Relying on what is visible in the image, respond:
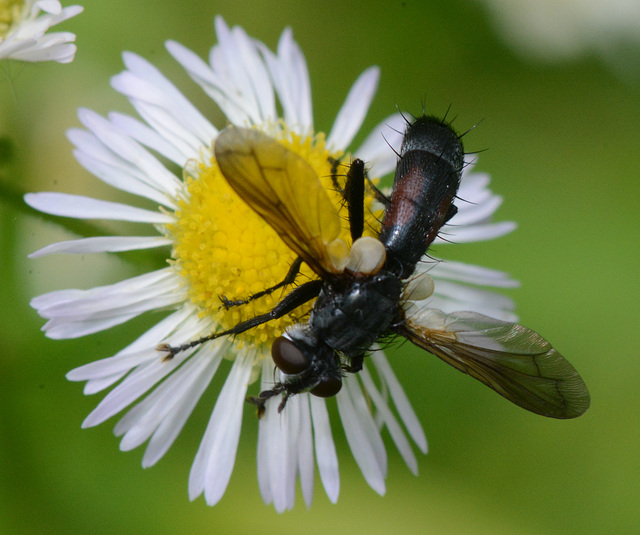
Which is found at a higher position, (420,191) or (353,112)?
(353,112)

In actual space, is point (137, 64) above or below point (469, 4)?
below

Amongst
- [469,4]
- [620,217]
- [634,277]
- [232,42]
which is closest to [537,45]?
[469,4]

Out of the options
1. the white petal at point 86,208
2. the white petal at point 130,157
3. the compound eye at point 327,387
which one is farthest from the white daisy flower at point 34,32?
the compound eye at point 327,387

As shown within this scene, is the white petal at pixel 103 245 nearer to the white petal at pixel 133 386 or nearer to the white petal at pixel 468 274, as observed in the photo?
the white petal at pixel 133 386

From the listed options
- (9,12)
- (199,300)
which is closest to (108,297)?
(199,300)

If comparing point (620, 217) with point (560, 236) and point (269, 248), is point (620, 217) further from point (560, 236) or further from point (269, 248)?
point (269, 248)

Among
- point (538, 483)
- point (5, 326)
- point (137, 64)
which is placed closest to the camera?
point (5, 326)

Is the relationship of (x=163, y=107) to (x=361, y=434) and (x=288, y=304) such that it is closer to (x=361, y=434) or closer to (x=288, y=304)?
(x=288, y=304)
